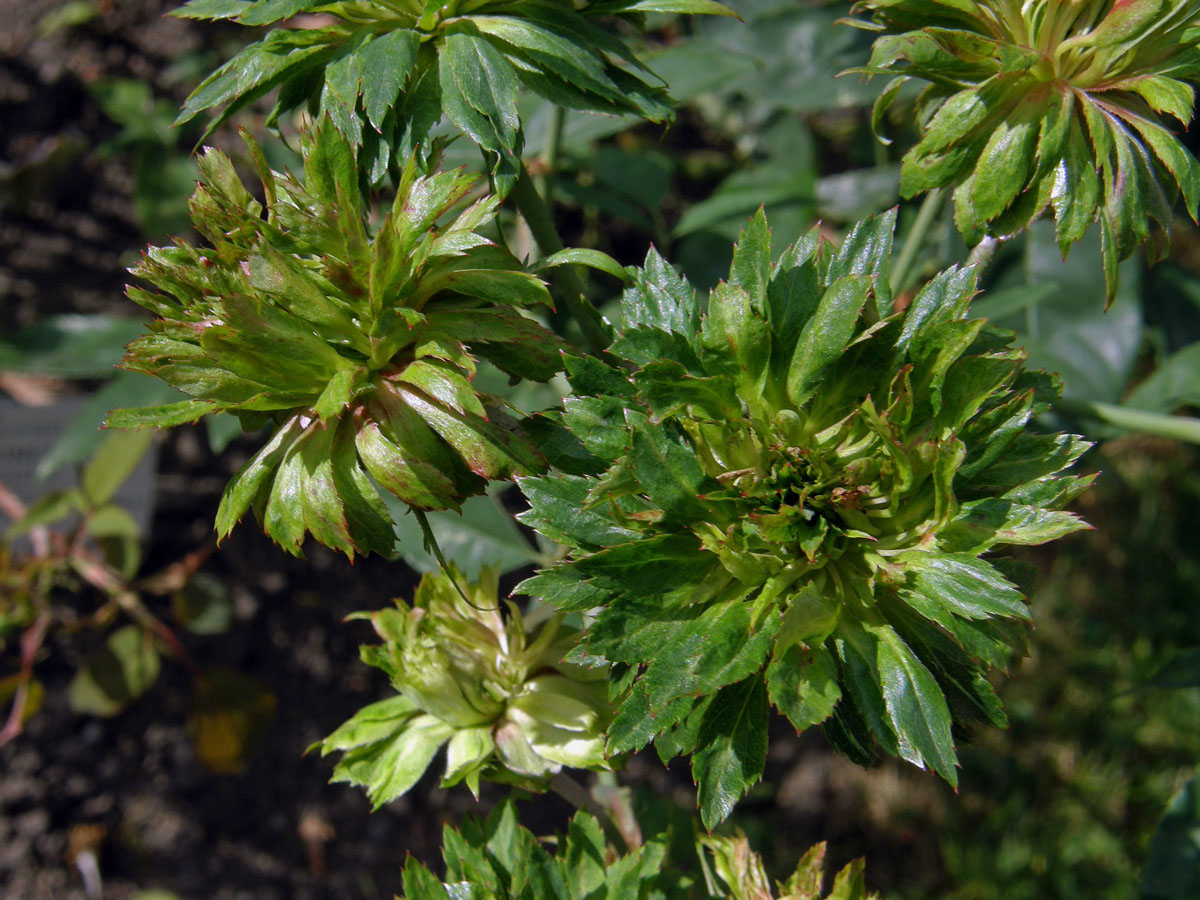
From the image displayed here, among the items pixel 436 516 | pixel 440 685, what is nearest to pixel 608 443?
pixel 440 685

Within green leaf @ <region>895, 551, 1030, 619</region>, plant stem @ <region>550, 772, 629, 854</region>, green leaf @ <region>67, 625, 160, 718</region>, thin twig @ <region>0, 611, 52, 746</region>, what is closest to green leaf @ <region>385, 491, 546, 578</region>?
plant stem @ <region>550, 772, 629, 854</region>

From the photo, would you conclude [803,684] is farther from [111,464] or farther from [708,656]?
[111,464]

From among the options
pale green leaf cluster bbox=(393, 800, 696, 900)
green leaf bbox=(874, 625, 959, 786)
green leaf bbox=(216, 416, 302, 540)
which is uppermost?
green leaf bbox=(216, 416, 302, 540)

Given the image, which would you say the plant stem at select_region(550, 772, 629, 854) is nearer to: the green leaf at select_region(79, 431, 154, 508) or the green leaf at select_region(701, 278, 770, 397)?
the green leaf at select_region(701, 278, 770, 397)

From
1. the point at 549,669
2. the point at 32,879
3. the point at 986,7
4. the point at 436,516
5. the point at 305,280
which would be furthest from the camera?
the point at 32,879

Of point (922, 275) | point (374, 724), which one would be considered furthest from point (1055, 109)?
point (922, 275)

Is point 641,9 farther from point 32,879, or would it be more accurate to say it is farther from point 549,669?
point 32,879
